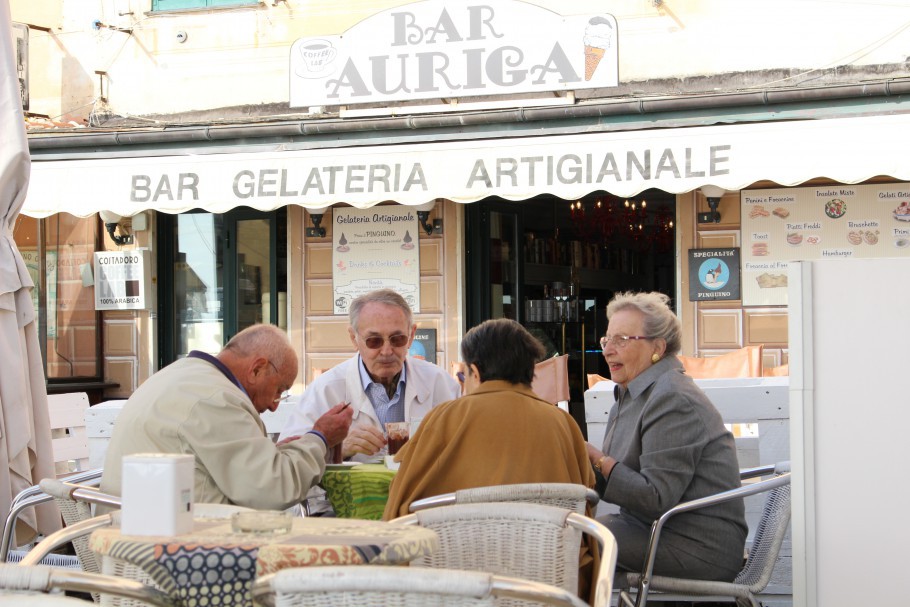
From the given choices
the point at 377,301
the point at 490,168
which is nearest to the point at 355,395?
the point at 377,301

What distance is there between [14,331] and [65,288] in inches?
273

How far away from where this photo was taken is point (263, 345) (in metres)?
4.14

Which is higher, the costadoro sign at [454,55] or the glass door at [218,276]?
the costadoro sign at [454,55]

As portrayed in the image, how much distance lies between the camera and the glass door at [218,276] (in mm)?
11312

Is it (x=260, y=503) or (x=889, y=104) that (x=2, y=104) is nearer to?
(x=260, y=503)

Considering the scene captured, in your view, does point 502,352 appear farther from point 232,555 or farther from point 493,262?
point 493,262

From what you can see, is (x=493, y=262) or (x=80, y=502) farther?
(x=493, y=262)

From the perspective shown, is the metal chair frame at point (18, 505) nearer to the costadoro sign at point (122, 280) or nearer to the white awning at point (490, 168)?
the white awning at point (490, 168)

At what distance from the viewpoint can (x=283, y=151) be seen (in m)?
9.64

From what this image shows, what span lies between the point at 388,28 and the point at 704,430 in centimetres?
668

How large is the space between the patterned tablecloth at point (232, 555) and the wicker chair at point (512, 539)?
0.49 m

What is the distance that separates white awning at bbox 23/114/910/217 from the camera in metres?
8.16

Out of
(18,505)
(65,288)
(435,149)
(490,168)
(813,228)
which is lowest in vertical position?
(18,505)

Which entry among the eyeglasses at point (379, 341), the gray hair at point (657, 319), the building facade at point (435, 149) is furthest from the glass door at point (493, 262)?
the gray hair at point (657, 319)
